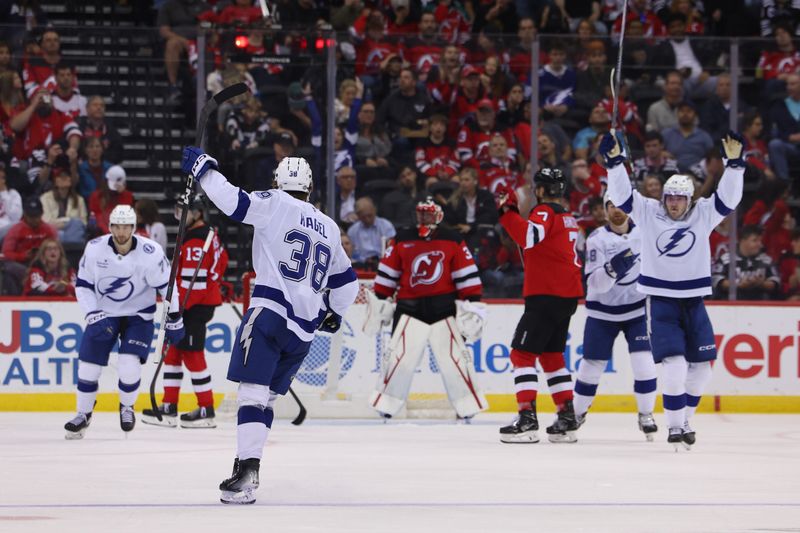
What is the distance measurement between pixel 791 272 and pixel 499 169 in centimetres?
257

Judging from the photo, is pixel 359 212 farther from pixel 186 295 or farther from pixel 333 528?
pixel 333 528

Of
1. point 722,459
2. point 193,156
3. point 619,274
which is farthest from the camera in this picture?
→ point 619,274

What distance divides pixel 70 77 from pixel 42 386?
264cm

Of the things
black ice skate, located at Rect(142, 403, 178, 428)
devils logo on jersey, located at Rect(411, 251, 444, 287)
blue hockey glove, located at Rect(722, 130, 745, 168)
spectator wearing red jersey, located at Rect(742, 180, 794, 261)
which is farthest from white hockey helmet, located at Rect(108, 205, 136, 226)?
spectator wearing red jersey, located at Rect(742, 180, 794, 261)

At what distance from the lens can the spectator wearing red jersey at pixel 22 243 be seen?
11297 mm

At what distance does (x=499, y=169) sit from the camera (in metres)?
12.2

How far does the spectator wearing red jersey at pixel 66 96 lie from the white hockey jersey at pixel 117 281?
324 cm

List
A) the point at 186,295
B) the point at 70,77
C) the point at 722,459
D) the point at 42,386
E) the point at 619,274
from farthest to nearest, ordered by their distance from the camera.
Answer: the point at 70,77
the point at 42,386
the point at 186,295
the point at 619,274
the point at 722,459

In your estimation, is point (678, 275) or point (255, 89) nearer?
point (678, 275)

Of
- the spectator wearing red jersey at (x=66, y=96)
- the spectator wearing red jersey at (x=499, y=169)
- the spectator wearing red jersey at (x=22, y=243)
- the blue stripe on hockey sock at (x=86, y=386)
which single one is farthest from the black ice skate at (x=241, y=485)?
the spectator wearing red jersey at (x=66, y=96)

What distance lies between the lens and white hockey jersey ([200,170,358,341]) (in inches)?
239

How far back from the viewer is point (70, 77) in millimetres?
11969

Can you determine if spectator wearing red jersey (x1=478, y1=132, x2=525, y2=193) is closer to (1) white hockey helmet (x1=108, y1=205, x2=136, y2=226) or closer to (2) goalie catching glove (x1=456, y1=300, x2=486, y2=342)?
(2) goalie catching glove (x1=456, y1=300, x2=486, y2=342)

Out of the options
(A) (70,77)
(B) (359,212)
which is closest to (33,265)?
(A) (70,77)
